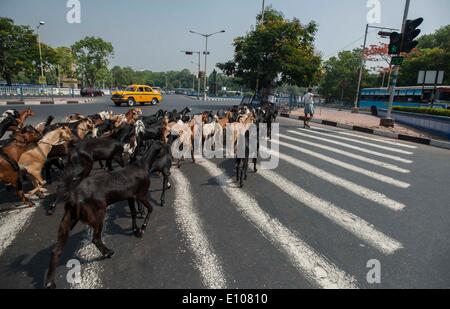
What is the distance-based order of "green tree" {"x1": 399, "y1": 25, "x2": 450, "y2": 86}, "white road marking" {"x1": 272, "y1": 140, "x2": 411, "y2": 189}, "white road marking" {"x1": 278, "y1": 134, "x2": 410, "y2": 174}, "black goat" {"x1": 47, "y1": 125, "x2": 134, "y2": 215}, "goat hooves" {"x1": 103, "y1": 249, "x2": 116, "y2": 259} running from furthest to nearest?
"green tree" {"x1": 399, "y1": 25, "x2": 450, "y2": 86} → "white road marking" {"x1": 278, "y1": 134, "x2": 410, "y2": 174} → "white road marking" {"x1": 272, "y1": 140, "x2": 411, "y2": 189} → "black goat" {"x1": 47, "y1": 125, "x2": 134, "y2": 215} → "goat hooves" {"x1": 103, "y1": 249, "x2": 116, "y2": 259}

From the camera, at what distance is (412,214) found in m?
5.27

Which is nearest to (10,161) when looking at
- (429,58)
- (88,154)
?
(88,154)

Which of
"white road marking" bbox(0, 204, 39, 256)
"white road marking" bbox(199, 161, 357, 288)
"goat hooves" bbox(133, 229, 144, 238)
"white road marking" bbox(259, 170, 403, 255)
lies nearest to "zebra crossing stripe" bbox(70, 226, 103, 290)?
"goat hooves" bbox(133, 229, 144, 238)

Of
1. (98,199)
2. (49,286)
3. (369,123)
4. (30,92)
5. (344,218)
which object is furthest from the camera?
(30,92)

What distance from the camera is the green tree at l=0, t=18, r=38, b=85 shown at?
45969mm

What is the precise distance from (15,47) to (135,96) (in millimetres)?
35056

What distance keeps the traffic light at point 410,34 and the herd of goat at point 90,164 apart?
1065 cm

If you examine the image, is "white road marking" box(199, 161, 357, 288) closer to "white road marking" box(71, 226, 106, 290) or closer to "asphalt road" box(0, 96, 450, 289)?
"asphalt road" box(0, 96, 450, 289)

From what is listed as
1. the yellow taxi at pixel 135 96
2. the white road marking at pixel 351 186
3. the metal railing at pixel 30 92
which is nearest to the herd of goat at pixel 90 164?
the white road marking at pixel 351 186

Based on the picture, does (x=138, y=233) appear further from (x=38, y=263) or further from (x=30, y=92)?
(x=30, y=92)

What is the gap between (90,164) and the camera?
5641mm

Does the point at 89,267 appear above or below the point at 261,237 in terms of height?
below

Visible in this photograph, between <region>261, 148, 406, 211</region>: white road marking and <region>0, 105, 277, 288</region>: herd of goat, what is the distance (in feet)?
7.04

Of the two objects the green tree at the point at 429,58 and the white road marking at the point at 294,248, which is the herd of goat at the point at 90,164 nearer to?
the white road marking at the point at 294,248
